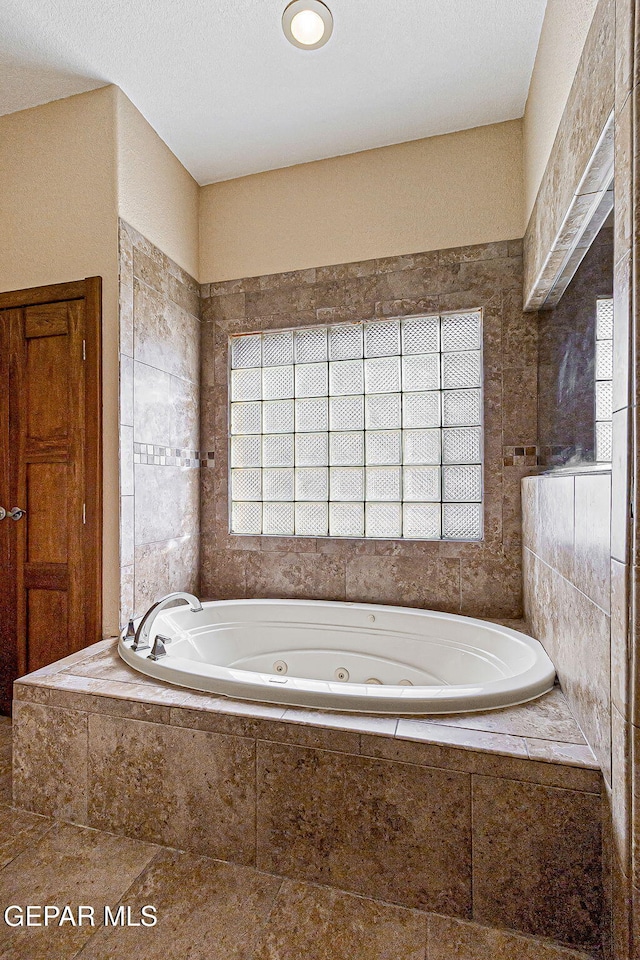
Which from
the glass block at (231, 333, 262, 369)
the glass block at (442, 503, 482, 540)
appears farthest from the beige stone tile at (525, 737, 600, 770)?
the glass block at (231, 333, 262, 369)

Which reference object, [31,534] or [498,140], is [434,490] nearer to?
[498,140]

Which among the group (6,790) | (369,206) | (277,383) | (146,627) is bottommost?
(6,790)

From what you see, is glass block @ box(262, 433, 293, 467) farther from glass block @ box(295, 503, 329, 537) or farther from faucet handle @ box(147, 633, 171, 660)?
faucet handle @ box(147, 633, 171, 660)

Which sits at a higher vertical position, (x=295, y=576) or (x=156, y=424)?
(x=156, y=424)

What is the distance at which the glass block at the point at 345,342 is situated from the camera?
100 inches

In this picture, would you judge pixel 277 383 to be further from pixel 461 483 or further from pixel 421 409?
pixel 461 483

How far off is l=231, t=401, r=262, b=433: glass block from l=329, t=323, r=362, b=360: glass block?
51cm

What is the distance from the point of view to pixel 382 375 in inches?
99.3

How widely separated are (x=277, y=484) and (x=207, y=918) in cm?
182

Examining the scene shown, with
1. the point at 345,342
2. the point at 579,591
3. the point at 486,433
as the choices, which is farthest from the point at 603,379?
the point at 345,342

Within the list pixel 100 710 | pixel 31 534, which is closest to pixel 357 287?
pixel 31 534

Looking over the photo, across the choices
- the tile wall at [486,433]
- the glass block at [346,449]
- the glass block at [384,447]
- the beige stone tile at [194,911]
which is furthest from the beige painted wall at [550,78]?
the beige stone tile at [194,911]

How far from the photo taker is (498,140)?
2.30 meters

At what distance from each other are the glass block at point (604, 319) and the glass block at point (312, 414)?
4.83ft
